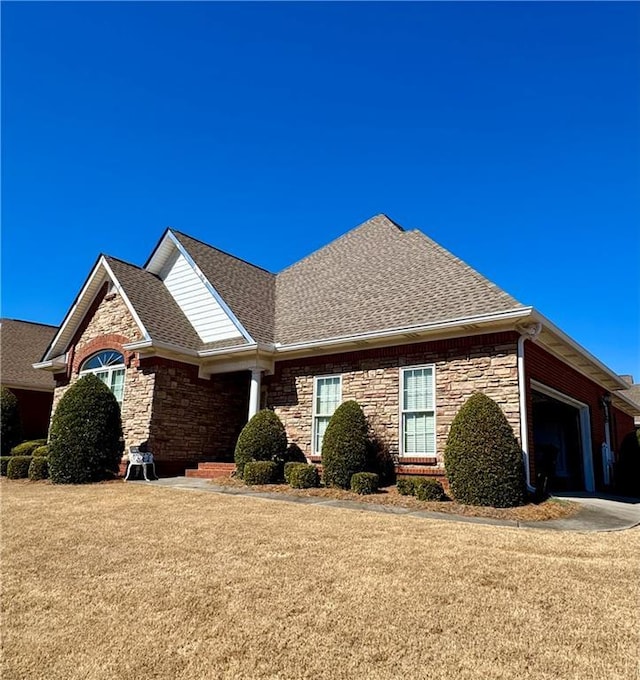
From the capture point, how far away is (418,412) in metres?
11.4

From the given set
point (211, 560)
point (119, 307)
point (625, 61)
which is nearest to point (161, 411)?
point (119, 307)

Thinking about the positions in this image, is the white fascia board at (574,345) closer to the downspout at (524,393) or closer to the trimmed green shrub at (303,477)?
the downspout at (524,393)

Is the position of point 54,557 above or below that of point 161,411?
below

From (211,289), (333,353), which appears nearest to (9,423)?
(211,289)

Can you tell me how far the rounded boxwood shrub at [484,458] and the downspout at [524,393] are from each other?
1.45 ft

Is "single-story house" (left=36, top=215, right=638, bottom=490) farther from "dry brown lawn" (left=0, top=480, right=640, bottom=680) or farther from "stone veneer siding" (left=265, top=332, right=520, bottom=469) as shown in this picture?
"dry brown lawn" (left=0, top=480, right=640, bottom=680)

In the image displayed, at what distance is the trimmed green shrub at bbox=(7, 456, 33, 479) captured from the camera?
13.8 m

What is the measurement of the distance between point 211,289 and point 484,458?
10151 mm

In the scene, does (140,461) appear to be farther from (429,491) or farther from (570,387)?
(570,387)

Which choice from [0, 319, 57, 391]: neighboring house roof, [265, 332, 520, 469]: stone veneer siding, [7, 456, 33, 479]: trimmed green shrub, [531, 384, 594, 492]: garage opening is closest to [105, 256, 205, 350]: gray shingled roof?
[265, 332, 520, 469]: stone veneer siding

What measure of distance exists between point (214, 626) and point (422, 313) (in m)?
9.27

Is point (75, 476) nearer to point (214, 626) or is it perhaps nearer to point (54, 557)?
point (54, 557)

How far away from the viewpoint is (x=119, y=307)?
51.8 feet

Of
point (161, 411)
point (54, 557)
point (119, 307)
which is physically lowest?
point (54, 557)
